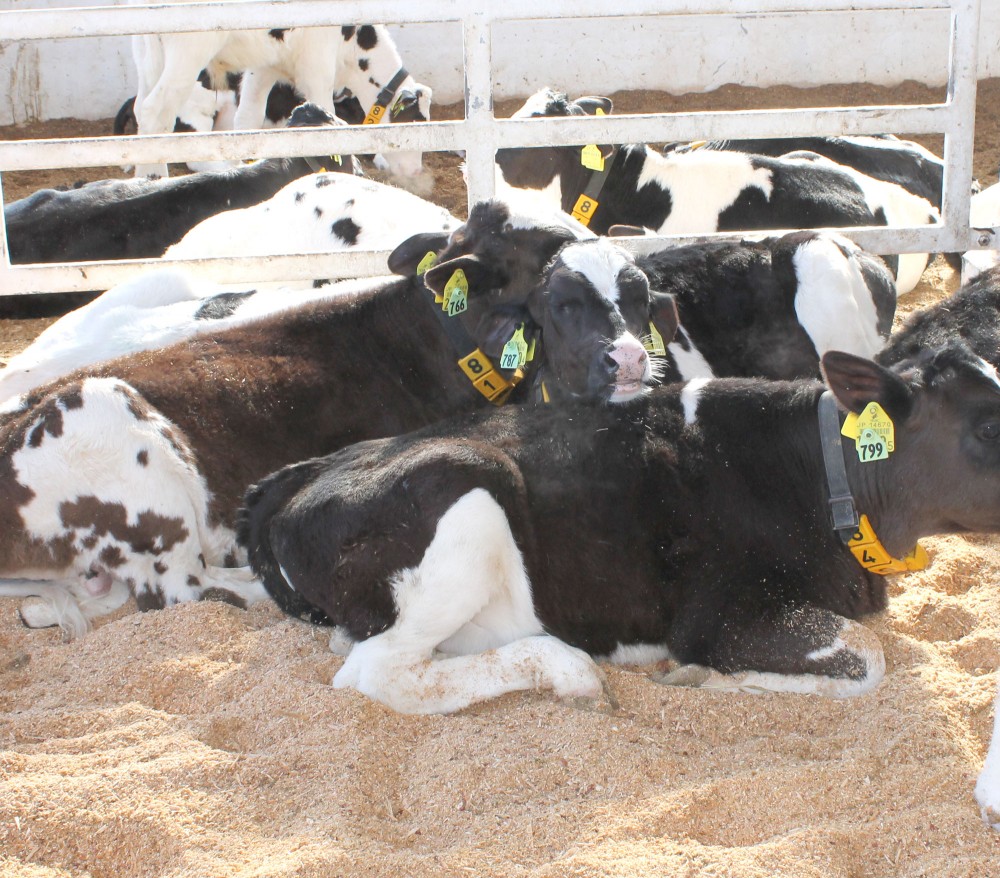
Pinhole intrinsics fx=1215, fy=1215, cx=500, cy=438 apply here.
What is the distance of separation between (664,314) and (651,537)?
61.4 inches

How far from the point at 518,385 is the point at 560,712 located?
7.32 ft

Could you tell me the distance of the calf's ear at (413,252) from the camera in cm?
588

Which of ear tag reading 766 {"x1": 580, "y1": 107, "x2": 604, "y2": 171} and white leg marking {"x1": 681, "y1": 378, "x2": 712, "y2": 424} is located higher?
ear tag reading 766 {"x1": 580, "y1": 107, "x2": 604, "y2": 171}

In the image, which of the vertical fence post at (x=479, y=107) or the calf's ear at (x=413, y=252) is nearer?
the calf's ear at (x=413, y=252)

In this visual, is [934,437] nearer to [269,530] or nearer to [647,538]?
[647,538]

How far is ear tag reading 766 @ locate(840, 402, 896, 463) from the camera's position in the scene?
3.83 m

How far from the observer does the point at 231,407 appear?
504cm

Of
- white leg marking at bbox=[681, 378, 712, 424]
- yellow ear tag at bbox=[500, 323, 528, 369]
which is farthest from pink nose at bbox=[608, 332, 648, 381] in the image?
yellow ear tag at bbox=[500, 323, 528, 369]

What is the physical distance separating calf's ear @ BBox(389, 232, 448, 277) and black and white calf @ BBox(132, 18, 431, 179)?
4.88 meters

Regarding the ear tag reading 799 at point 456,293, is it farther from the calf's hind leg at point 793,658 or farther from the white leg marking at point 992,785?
the white leg marking at point 992,785

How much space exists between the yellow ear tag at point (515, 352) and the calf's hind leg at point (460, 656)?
4.43ft

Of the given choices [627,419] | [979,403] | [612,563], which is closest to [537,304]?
[627,419]

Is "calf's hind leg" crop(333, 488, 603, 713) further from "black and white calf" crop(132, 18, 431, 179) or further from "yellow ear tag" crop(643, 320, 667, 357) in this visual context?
"black and white calf" crop(132, 18, 431, 179)

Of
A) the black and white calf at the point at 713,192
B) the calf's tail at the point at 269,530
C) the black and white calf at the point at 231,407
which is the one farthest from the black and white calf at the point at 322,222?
the calf's tail at the point at 269,530
